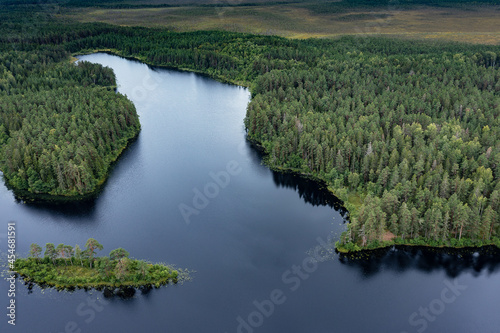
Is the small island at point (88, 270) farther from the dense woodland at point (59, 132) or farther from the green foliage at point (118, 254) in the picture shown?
the dense woodland at point (59, 132)

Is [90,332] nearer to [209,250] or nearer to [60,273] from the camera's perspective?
[60,273]

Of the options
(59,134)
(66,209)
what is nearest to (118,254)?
(66,209)

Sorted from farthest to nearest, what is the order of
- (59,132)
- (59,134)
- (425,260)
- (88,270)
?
(59,134) → (59,132) → (425,260) → (88,270)

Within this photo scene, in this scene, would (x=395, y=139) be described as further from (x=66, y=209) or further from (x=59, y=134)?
(x=59, y=134)

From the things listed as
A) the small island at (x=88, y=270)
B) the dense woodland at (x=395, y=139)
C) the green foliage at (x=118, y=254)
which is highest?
the dense woodland at (x=395, y=139)

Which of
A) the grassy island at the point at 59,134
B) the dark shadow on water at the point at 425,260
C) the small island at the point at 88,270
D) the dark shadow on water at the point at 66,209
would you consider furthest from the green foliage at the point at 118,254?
the dark shadow on water at the point at 425,260

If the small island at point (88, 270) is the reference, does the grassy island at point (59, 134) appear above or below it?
above
